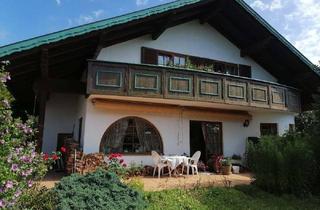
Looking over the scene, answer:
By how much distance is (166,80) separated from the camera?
35.6ft

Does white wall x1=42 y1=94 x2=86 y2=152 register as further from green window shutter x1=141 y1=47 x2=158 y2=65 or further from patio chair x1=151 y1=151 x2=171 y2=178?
patio chair x1=151 y1=151 x2=171 y2=178

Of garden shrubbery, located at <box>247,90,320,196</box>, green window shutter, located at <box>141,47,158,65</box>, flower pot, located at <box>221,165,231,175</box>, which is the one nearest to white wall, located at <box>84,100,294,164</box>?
flower pot, located at <box>221,165,231,175</box>

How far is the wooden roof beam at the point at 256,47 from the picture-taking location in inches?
536

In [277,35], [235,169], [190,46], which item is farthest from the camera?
[190,46]

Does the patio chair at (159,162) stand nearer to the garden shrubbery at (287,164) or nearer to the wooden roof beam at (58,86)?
the garden shrubbery at (287,164)

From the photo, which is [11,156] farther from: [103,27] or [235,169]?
[235,169]

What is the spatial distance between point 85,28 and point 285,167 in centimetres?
706

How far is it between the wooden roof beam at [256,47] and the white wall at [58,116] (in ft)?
27.0

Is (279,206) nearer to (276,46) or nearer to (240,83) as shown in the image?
(240,83)

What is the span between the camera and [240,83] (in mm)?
12219

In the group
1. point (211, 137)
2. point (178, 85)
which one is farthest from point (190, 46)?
point (211, 137)

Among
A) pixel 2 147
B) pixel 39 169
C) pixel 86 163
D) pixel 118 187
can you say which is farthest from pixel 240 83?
pixel 2 147

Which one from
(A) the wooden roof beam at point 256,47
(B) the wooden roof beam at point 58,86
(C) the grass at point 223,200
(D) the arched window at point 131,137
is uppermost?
(A) the wooden roof beam at point 256,47

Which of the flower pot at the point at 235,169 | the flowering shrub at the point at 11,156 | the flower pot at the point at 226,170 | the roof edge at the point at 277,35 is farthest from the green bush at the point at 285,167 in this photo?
the flowering shrub at the point at 11,156
